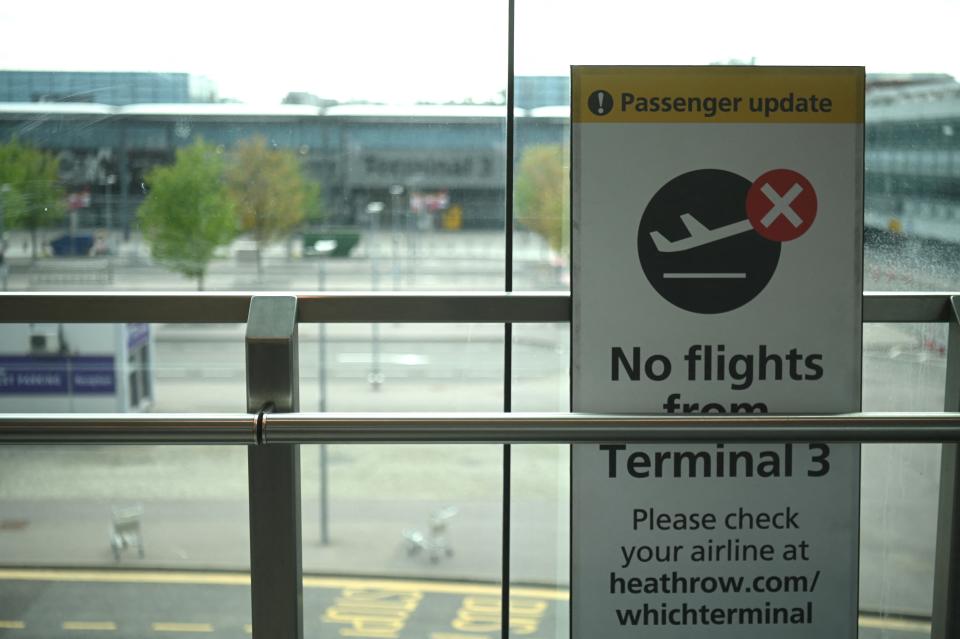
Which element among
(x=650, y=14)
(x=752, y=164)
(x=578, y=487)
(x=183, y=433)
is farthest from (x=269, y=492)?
(x=650, y=14)

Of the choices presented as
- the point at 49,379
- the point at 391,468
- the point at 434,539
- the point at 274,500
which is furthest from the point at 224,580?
the point at 274,500

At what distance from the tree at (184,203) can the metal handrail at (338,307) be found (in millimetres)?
1438

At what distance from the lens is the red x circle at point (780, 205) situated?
1735 millimetres

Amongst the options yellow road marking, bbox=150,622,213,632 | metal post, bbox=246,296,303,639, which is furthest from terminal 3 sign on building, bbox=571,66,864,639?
yellow road marking, bbox=150,622,213,632

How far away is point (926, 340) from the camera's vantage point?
264 cm

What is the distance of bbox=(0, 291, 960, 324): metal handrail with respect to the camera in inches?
75.3

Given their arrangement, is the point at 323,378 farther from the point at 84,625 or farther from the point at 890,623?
the point at 890,623

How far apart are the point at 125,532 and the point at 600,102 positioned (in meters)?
12.8

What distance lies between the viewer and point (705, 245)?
1751 mm

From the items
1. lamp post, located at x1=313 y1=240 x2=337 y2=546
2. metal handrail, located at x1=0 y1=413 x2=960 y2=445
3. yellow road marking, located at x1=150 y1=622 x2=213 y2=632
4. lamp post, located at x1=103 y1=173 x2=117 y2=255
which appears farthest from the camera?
yellow road marking, located at x1=150 y1=622 x2=213 y2=632

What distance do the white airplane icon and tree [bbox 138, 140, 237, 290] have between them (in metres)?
2.10

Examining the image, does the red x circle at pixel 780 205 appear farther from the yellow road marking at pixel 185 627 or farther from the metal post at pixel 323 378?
the yellow road marking at pixel 185 627

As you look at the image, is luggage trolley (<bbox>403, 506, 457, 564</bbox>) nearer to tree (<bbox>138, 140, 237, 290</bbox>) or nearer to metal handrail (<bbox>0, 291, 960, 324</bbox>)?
tree (<bbox>138, 140, 237, 290</bbox>)

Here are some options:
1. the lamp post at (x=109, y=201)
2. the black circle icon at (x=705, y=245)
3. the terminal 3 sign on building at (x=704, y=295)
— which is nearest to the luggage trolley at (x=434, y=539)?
the lamp post at (x=109, y=201)
